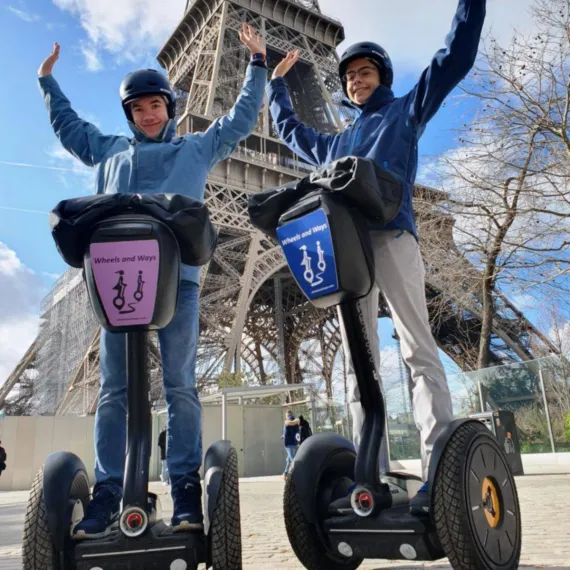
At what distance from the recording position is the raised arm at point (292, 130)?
8.61 feet

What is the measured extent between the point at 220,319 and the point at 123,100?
59.1 feet

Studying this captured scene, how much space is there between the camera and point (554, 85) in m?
6.94

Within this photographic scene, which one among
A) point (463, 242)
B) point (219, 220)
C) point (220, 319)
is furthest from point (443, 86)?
point (220, 319)

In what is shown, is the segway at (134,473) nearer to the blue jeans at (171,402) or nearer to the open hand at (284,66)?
the blue jeans at (171,402)

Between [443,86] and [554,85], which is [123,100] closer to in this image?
[443,86]

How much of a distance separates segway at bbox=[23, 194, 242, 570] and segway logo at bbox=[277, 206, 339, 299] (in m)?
0.27

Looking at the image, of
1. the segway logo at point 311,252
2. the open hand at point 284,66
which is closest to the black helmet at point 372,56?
the open hand at point 284,66

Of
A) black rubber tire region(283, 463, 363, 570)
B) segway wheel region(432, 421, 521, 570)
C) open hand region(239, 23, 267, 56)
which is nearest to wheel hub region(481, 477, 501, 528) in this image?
segway wheel region(432, 421, 521, 570)

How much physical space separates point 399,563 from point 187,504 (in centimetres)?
110

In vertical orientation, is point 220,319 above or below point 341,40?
below

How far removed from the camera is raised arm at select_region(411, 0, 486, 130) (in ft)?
6.80

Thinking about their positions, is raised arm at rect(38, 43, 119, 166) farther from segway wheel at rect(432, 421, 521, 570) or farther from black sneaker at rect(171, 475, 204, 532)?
segway wheel at rect(432, 421, 521, 570)

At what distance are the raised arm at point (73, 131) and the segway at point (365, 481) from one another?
3.12ft

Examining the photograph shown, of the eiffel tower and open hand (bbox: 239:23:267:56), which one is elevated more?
the eiffel tower
